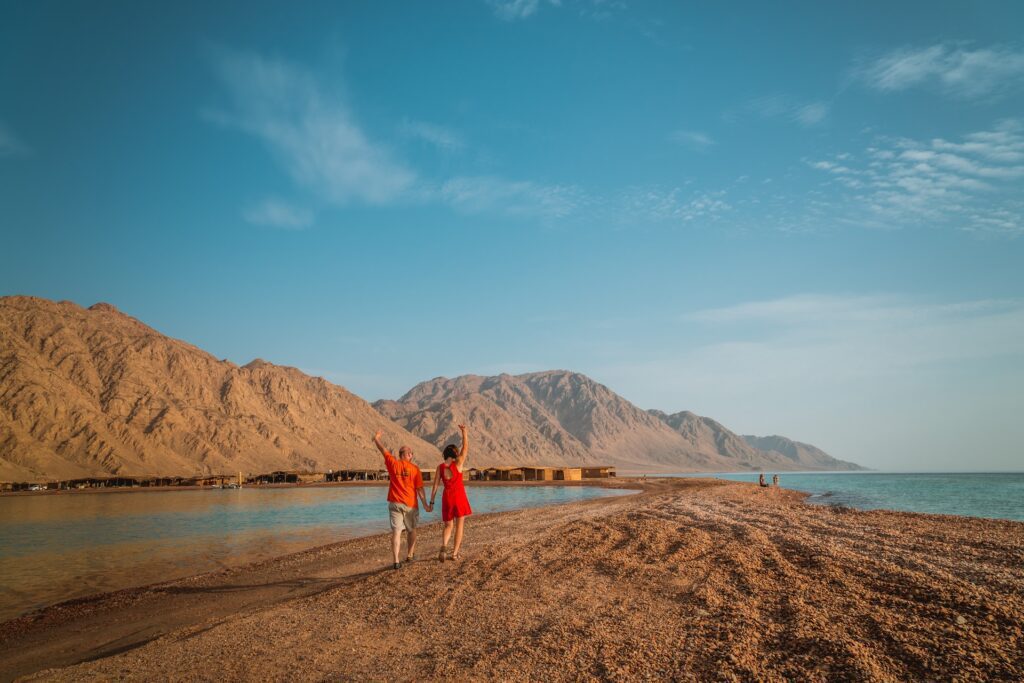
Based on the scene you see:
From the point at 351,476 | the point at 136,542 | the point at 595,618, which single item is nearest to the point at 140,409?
the point at 351,476

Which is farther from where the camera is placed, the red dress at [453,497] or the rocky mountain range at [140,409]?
the rocky mountain range at [140,409]

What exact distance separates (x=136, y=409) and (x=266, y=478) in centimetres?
2524

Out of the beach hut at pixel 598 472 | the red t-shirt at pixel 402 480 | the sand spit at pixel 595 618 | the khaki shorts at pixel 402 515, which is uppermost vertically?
the red t-shirt at pixel 402 480

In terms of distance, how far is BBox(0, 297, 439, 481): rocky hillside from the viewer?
220 ft

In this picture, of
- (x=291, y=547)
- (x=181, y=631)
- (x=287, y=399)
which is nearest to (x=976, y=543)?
(x=181, y=631)

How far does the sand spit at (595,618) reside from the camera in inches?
216

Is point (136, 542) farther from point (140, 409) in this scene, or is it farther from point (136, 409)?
point (140, 409)

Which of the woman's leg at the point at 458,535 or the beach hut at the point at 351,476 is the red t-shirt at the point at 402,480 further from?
the beach hut at the point at 351,476

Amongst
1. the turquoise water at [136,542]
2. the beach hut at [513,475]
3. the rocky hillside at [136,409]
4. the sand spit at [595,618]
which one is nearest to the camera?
the sand spit at [595,618]

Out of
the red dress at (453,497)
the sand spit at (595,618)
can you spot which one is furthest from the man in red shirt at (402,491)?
the sand spit at (595,618)

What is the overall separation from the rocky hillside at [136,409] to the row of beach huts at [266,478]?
16.3ft

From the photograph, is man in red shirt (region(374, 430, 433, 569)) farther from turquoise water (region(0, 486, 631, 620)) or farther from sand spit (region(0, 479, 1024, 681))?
turquoise water (region(0, 486, 631, 620))

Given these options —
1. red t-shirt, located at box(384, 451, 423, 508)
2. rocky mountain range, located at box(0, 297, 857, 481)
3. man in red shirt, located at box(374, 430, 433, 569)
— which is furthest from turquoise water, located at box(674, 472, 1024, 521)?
rocky mountain range, located at box(0, 297, 857, 481)

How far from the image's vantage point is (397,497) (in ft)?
37.4
